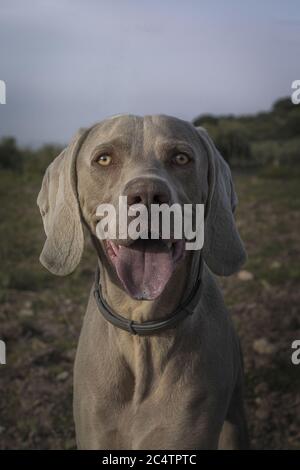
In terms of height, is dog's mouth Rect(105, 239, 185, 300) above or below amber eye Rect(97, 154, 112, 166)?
below

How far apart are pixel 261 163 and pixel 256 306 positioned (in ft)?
13.2

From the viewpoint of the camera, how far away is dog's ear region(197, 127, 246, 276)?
2631 millimetres

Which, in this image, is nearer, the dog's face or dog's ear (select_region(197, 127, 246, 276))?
the dog's face

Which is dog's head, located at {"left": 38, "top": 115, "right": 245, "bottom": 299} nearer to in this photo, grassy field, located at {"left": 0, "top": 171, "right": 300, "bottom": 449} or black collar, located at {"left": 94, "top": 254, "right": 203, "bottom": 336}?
black collar, located at {"left": 94, "top": 254, "right": 203, "bottom": 336}

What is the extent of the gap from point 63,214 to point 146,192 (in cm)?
53

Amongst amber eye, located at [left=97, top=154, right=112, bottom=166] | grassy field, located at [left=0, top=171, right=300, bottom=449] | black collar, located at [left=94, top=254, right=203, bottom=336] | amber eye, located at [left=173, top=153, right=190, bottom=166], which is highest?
amber eye, located at [left=173, top=153, right=190, bottom=166]

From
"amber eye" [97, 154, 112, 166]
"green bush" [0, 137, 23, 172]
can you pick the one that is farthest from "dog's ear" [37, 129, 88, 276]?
"green bush" [0, 137, 23, 172]

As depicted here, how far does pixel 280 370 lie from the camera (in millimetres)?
3973

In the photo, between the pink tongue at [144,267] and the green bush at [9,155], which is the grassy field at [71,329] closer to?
the pink tongue at [144,267]

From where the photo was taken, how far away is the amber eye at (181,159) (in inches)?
96.6

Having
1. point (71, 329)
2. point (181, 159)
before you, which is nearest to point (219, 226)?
point (181, 159)

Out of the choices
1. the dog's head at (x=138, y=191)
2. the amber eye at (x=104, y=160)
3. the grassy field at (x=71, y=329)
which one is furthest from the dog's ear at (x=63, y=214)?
the grassy field at (x=71, y=329)

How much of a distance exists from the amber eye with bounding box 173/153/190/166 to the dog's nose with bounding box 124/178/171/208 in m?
0.27
